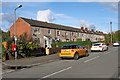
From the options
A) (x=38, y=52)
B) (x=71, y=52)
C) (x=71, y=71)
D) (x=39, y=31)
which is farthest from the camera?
(x=39, y=31)

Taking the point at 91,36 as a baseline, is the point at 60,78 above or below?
below

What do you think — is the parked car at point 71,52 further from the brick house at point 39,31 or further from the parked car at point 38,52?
the brick house at point 39,31

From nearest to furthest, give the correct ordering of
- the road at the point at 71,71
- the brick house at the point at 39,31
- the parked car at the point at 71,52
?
the road at the point at 71,71, the parked car at the point at 71,52, the brick house at the point at 39,31

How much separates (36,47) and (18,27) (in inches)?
744

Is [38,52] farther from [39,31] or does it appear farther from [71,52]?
[39,31]

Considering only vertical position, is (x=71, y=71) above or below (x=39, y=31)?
below

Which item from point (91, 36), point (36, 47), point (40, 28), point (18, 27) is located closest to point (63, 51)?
point (36, 47)

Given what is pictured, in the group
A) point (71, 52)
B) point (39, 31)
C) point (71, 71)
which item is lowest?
point (71, 71)

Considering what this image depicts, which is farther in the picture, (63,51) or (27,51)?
(27,51)

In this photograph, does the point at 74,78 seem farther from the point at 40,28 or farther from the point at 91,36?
the point at 91,36

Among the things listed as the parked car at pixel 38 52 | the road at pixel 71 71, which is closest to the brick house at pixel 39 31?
the parked car at pixel 38 52

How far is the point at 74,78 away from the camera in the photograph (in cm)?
649

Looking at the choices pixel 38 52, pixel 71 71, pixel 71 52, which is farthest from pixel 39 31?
pixel 71 71

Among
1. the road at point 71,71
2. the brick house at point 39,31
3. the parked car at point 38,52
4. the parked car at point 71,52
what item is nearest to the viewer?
the road at point 71,71
